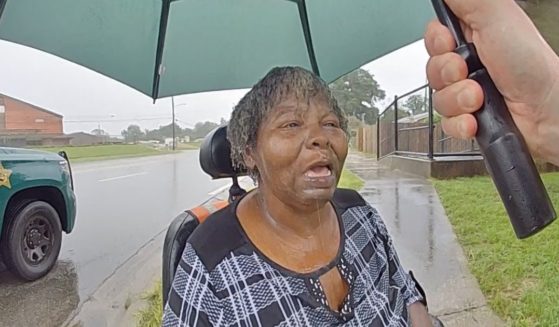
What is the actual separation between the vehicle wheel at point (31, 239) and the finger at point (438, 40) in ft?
13.1

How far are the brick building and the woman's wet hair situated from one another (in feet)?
11.2

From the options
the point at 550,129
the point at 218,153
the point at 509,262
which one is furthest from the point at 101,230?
the point at 550,129

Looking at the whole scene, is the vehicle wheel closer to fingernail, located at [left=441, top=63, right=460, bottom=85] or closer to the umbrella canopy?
the umbrella canopy

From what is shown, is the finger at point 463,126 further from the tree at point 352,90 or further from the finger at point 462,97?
the tree at point 352,90

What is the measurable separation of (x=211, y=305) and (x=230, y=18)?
1369 mm

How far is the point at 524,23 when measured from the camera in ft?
2.33

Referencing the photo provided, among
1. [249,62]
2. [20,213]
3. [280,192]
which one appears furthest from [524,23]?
[20,213]

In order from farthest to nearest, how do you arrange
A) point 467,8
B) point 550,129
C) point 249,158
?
point 249,158 → point 550,129 → point 467,8

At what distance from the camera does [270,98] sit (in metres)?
1.58

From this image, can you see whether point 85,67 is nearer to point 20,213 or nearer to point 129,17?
point 129,17

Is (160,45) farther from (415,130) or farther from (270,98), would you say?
(415,130)

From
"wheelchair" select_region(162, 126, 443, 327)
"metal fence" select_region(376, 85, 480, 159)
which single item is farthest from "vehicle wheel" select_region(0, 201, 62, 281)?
"metal fence" select_region(376, 85, 480, 159)

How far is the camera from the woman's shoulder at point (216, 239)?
4.64 ft

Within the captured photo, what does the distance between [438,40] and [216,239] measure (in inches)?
37.1
